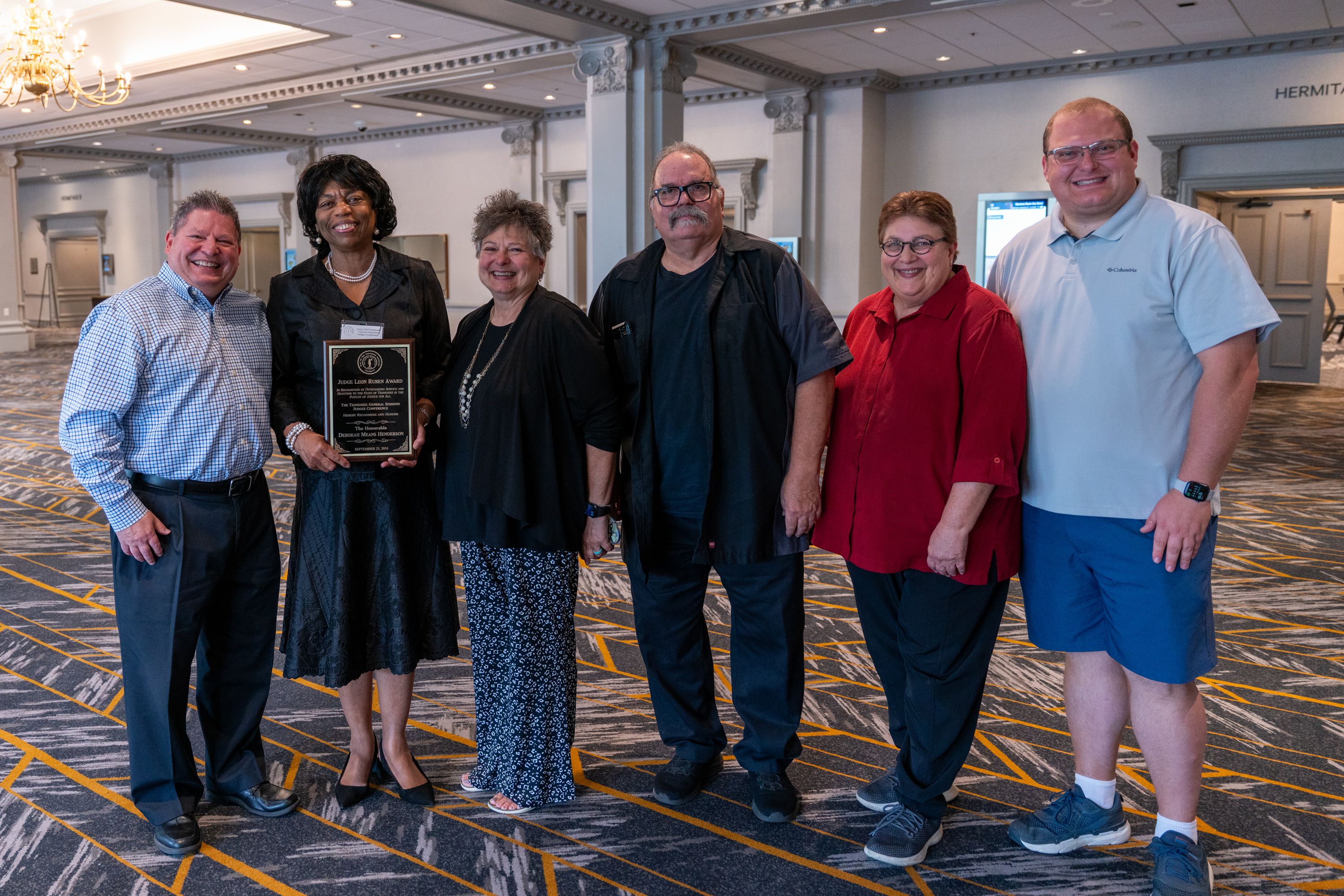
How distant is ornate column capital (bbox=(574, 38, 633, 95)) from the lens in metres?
10.2

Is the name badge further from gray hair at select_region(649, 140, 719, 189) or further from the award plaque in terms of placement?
gray hair at select_region(649, 140, 719, 189)

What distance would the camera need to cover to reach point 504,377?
8.75 feet

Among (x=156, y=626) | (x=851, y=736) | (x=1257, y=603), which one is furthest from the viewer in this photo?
(x=1257, y=603)

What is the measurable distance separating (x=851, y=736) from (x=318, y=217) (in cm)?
225

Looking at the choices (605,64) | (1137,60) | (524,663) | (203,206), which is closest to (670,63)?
(605,64)

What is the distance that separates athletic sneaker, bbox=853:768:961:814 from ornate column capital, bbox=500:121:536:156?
14782 mm

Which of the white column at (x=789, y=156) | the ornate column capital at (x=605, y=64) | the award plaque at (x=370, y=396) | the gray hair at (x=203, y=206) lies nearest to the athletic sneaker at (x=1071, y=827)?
the award plaque at (x=370, y=396)

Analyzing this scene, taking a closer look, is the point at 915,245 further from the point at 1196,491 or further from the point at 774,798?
the point at 774,798

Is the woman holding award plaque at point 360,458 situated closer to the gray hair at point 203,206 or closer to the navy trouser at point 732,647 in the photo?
the gray hair at point 203,206

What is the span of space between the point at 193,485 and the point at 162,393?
242mm

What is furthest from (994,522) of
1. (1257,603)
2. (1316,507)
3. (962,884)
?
(1316,507)

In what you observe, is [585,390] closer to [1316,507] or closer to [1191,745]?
[1191,745]

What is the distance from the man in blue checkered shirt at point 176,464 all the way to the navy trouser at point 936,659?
5.40ft

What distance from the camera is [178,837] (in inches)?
102
